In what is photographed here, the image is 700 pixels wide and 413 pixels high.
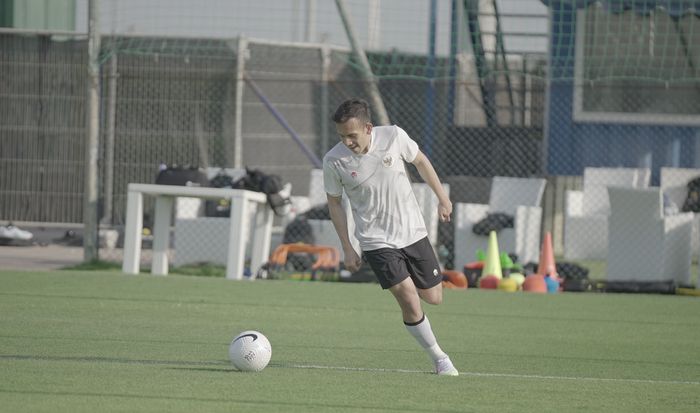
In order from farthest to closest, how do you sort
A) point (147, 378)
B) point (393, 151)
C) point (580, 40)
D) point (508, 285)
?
1. point (580, 40)
2. point (508, 285)
3. point (393, 151)
4. point (147, 378)

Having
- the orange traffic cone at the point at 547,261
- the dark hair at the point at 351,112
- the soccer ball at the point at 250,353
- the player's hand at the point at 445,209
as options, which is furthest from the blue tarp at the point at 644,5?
the soccer ball at the point at 250,353

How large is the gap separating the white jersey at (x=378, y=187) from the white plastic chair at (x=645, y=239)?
749cm

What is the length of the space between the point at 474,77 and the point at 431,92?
28.2 inches

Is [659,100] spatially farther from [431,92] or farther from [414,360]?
[414,360]

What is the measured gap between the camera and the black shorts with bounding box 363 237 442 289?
24.0 ft

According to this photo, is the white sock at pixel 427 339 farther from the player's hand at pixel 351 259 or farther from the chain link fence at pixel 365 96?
the chain link fence at pixel 365 96

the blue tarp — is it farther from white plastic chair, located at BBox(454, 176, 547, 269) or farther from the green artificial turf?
the green artificial turf

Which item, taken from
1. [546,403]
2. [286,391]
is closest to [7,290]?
[286,391]

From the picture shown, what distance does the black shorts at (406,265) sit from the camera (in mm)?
7320

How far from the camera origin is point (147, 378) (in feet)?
A: 22.1

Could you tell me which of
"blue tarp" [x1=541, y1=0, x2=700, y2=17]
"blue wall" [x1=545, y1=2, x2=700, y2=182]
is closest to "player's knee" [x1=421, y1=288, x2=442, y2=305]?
"blue tarp" [x1=541, y1=0, x2=700, y2=17]

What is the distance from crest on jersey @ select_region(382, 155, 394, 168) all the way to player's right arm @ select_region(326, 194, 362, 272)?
0.35 m

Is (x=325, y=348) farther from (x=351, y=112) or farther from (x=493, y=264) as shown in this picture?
(x=493, y=264)

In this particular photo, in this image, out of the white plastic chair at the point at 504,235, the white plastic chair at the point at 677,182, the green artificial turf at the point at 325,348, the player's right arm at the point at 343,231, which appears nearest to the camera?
the green artificial turf at the point at 325,348
